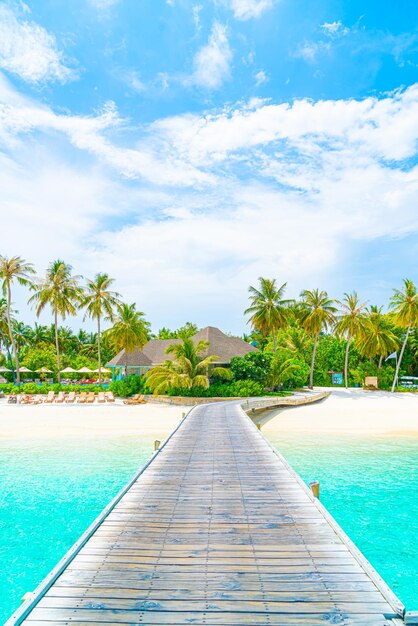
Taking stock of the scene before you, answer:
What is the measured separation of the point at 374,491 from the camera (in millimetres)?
11188

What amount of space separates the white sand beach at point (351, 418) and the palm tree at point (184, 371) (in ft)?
18.7

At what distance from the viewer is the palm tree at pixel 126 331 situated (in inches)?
1501

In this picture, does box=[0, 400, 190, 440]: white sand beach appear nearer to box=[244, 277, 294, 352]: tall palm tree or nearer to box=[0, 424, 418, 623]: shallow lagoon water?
box=[0, 424, 418, 623]: shallow lagoon water

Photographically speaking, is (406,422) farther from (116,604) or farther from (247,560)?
(116,604)

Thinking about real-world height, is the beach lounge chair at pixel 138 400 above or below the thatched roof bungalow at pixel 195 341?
below

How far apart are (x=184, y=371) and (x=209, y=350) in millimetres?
6466

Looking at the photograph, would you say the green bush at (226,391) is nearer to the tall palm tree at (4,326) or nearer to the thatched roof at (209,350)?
the thatched roof at (209,350)

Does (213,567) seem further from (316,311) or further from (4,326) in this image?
(4,326)

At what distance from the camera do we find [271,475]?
342 inches

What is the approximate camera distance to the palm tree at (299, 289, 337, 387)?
42.8 m

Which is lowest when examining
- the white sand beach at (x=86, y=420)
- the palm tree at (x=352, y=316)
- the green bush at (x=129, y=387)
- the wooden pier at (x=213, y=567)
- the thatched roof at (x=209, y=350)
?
the white sand beach at (x=86, y=420)

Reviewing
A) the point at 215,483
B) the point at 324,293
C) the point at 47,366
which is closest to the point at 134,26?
the point at 215,483

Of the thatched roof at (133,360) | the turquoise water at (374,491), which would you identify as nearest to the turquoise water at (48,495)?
the turquoise water at (374,491)

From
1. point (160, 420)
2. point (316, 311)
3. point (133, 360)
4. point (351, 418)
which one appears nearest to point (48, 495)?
point (160, 420)
